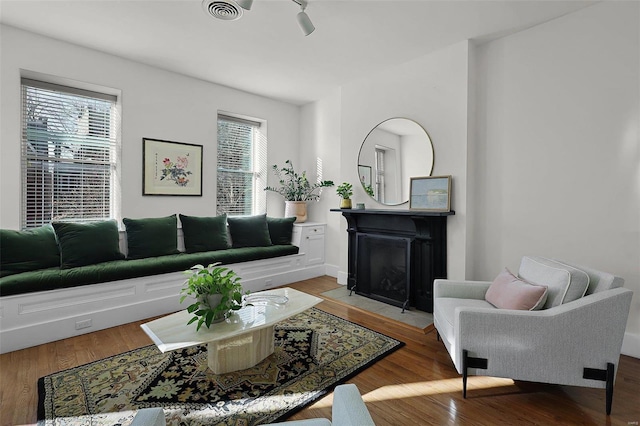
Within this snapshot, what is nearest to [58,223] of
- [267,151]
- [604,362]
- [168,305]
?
[168,305]

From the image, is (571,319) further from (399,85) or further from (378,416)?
(399,85)

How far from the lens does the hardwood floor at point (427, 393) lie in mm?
1765

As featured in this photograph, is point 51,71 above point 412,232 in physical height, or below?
above

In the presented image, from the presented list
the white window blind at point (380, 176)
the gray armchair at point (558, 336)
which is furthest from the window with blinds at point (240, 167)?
the gray armchair at point (558, 336)

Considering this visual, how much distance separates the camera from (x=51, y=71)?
3.15m

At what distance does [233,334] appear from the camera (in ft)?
6.24

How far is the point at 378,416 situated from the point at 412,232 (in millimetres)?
2066

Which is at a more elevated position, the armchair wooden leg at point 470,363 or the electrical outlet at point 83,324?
the armchair wooden leg at point 470,363

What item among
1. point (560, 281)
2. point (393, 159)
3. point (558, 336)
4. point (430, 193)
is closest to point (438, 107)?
point (393, 159)

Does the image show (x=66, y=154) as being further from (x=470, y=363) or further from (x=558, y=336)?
(x=558, y=336)

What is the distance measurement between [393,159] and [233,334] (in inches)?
108

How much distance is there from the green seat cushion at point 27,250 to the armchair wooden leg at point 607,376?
418cm

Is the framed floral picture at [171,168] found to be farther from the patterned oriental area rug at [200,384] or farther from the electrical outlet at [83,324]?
the patterned oriental area rug at [200,384]

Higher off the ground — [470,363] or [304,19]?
[304,19]
